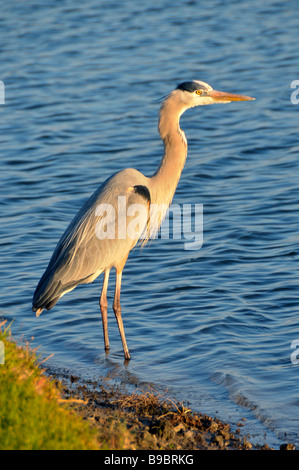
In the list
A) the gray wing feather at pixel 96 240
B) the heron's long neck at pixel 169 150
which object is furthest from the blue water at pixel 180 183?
the heron's long neck at pixel 169 150

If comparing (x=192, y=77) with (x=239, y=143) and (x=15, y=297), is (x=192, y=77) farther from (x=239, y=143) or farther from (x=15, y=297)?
(x=15, y=297)

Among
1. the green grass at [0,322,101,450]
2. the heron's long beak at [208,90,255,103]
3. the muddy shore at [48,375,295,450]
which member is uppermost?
the heron's long beak at [208,90,255,103]

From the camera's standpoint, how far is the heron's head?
7480mm

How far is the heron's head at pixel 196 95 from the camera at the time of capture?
7.48 m

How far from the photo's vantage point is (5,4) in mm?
23641

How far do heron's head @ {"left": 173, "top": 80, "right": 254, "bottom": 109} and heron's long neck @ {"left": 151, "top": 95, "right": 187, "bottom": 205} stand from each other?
0.08m

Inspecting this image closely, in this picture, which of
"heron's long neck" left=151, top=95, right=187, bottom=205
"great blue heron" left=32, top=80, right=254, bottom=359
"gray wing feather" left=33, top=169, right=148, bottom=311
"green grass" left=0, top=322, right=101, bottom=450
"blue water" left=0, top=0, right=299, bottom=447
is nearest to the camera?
"green grass" left=0, top=322, right=101, bottom=450

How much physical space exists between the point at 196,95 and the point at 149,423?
3.56 meters

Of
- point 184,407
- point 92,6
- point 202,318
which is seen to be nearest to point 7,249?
point 202,318

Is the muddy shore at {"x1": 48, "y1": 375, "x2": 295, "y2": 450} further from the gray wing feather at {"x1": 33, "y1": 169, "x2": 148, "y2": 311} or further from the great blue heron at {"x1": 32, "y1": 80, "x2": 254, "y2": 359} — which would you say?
the gray wing feather at {"x1": 33, "y1": 169, "x2": 148, "y2": 311}

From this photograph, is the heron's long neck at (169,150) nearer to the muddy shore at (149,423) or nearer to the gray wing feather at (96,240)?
the gray wing feather at (96,240)

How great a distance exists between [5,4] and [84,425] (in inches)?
844

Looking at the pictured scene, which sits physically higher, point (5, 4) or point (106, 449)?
point (5, 4)

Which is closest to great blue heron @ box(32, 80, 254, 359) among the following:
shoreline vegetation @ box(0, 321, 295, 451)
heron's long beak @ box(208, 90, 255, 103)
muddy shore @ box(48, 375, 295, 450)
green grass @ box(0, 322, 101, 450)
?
heron's long beak @ box(208, 90, 255, 103)
